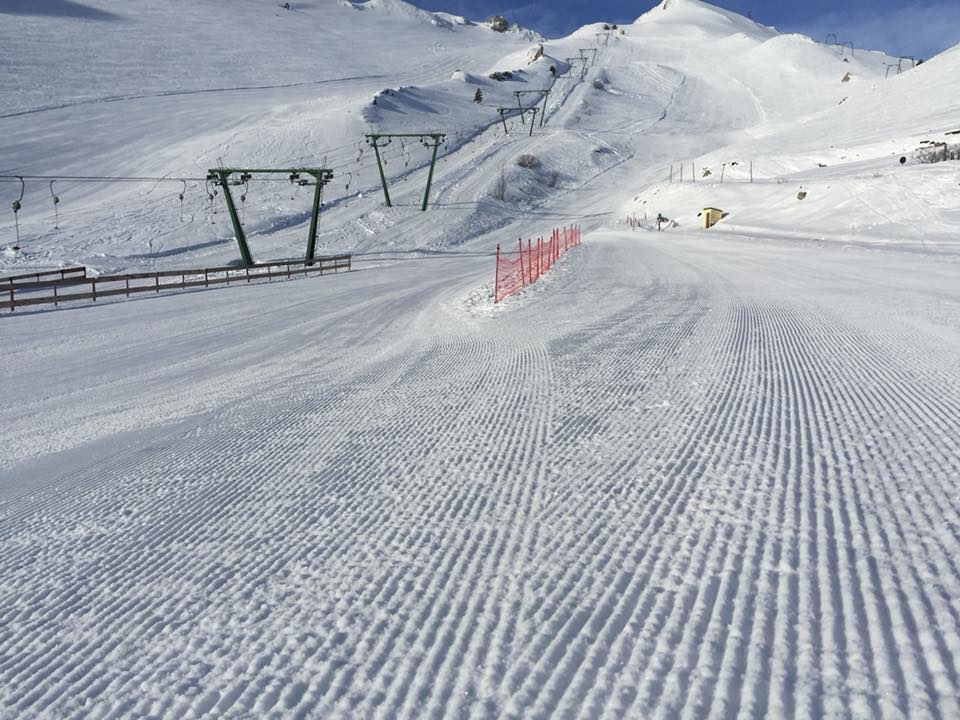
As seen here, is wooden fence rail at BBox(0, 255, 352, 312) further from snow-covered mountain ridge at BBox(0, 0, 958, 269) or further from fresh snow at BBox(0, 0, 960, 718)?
snow-covered mountain ridge at BBox(0, 0, 958, 269)

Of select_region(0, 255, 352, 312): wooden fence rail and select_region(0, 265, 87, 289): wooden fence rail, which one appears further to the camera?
select_region(0, 265, 87, 289): wooden fence rail

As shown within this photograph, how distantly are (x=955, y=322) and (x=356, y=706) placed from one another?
10.0m

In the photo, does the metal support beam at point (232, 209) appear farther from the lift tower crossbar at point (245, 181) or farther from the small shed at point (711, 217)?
the small shed at point (711, 217)

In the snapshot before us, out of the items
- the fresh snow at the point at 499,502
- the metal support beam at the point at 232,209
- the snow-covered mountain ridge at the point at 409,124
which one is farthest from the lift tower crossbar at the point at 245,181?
the fresh snow at the point at 499,502

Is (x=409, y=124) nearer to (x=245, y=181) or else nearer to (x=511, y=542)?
(x=245, y=181)

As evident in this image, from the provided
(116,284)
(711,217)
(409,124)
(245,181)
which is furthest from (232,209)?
(409,124)

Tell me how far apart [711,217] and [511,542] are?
1934 inches

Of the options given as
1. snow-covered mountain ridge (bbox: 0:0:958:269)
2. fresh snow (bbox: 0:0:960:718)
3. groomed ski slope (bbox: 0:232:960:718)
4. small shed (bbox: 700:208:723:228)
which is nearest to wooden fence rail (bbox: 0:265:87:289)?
snow-covered mountain ridge (bbox: 0:0:958:269)

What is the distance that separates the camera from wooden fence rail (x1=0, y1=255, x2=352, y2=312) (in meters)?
21.4

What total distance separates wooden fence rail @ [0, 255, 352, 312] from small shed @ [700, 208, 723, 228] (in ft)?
91.4

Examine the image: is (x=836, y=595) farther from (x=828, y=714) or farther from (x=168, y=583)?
(x=168, y=583)

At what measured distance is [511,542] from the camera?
322 cm

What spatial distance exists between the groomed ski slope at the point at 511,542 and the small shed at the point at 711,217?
138ft

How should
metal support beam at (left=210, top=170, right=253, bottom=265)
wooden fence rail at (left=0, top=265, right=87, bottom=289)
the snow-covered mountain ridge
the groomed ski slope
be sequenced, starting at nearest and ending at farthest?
1. the groomed ski slope
2. wooden fence rail at (left=0, top=265, right=87, bottom=289)
3. metal support beam at (left=210, top=170, right=253, bottom=265)
4. the snow-covered mountain ridge
